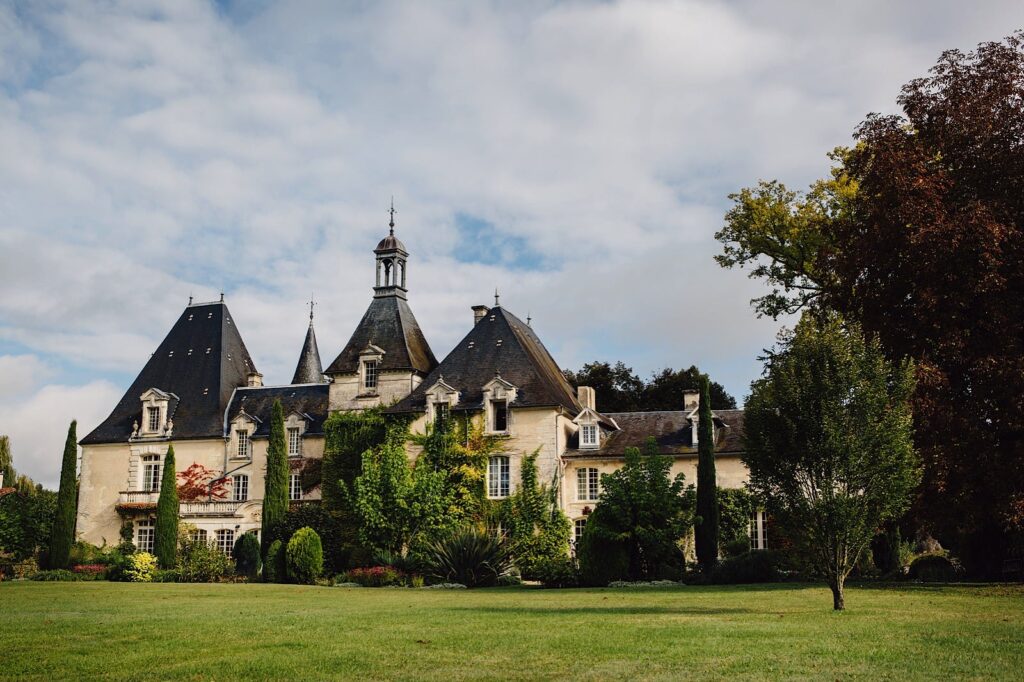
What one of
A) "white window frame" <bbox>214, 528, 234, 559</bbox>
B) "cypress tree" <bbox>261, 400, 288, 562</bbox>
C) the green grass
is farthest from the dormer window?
the green grass

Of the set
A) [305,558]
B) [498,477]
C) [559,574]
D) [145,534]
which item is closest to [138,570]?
[305,558]

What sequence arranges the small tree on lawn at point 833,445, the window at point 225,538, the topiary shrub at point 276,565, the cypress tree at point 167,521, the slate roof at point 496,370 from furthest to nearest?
the window at point 225,538 → the cypress tree at point 167,521 → the slate roof at point 496,370 → the topiary shrub at point 276,565 → the small tree on lawn at point 833,445

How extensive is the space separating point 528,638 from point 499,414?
24545 mm

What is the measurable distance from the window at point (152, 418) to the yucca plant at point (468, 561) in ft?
64.1

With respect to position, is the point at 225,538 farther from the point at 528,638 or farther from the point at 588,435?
the point at 528,638

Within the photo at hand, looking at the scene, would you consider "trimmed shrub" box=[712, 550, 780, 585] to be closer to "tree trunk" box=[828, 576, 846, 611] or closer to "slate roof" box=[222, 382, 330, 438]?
"tree trunk" box=[828, 576, 846, 611]

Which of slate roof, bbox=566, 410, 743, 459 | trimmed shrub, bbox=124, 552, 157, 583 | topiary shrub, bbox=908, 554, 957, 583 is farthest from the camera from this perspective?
slate roof, bbox=566, 410, 743, 459

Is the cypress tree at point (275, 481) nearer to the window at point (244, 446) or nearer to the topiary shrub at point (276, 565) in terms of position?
the topiary shrub at point (276, 565)

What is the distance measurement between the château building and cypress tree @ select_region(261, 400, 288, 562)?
8.21 feet

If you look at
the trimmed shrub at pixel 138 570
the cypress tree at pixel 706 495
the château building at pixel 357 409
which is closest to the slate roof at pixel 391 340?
the château building at pixel 357 409

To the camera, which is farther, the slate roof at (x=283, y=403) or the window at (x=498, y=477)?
the slate roof at (x=283, y=403)

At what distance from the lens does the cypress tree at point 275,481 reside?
121ft

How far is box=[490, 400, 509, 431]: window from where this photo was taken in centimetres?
3656

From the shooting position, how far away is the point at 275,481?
124ft
